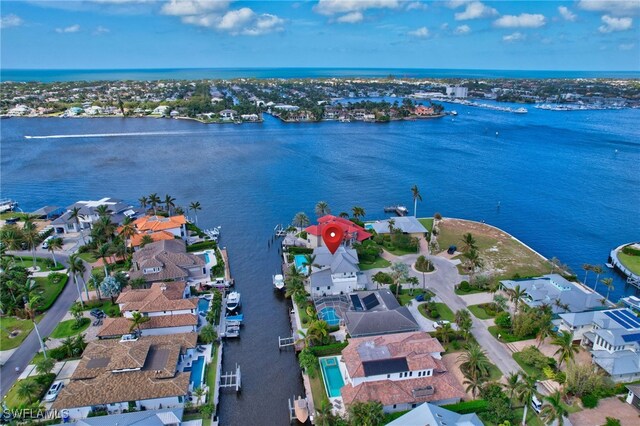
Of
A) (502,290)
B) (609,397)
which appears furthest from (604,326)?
(502,290)

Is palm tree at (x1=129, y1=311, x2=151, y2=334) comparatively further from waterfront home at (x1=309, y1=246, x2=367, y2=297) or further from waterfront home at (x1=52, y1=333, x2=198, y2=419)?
waterfront home at (x1=309, y1=246, x2=367, y2=297)

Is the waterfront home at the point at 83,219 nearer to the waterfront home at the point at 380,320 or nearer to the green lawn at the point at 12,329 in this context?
the green lawn at the point at 12,329

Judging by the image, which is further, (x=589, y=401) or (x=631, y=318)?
(x=631, y=318)

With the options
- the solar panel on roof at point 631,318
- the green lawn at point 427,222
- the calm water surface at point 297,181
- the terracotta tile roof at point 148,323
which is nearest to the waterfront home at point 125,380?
the terracotta tile roof at point 148,323

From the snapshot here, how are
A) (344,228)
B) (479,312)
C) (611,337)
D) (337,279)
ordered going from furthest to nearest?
(344,228) → (337,279) → (479,312) → (611,337)

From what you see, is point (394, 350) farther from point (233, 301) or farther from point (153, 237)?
point (153, 237)

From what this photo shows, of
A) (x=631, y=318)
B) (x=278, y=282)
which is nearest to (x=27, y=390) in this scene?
(x=278, y=282)
